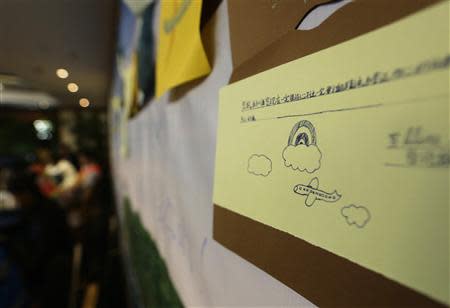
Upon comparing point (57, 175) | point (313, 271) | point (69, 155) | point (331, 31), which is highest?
point (331, 31)

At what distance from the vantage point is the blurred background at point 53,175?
0.58m

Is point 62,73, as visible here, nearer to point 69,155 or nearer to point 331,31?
point 331,31

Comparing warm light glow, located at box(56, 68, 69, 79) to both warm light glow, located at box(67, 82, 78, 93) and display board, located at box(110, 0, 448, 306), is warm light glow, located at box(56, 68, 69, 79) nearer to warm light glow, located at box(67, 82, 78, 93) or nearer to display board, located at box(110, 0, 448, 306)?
warm light glow, located at box(67, 82, 78, 93)

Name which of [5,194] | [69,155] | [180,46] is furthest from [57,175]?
[180,46]

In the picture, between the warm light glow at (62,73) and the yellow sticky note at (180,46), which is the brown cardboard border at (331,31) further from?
the warm light glow at (62,73)

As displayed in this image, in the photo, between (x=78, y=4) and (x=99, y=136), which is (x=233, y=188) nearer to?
(x=78, y=4)

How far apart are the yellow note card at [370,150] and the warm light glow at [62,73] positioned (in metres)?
0.67

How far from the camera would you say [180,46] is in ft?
1.01

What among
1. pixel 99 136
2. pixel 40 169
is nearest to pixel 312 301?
pixel 99 136

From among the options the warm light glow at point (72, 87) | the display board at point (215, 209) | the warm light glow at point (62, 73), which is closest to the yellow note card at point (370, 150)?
the display board at point (215, 209)

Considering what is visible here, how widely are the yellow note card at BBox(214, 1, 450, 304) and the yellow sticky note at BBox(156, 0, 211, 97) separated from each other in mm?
108

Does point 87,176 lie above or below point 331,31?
below

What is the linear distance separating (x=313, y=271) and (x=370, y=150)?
0.08m

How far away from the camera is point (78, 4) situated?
0.54m
